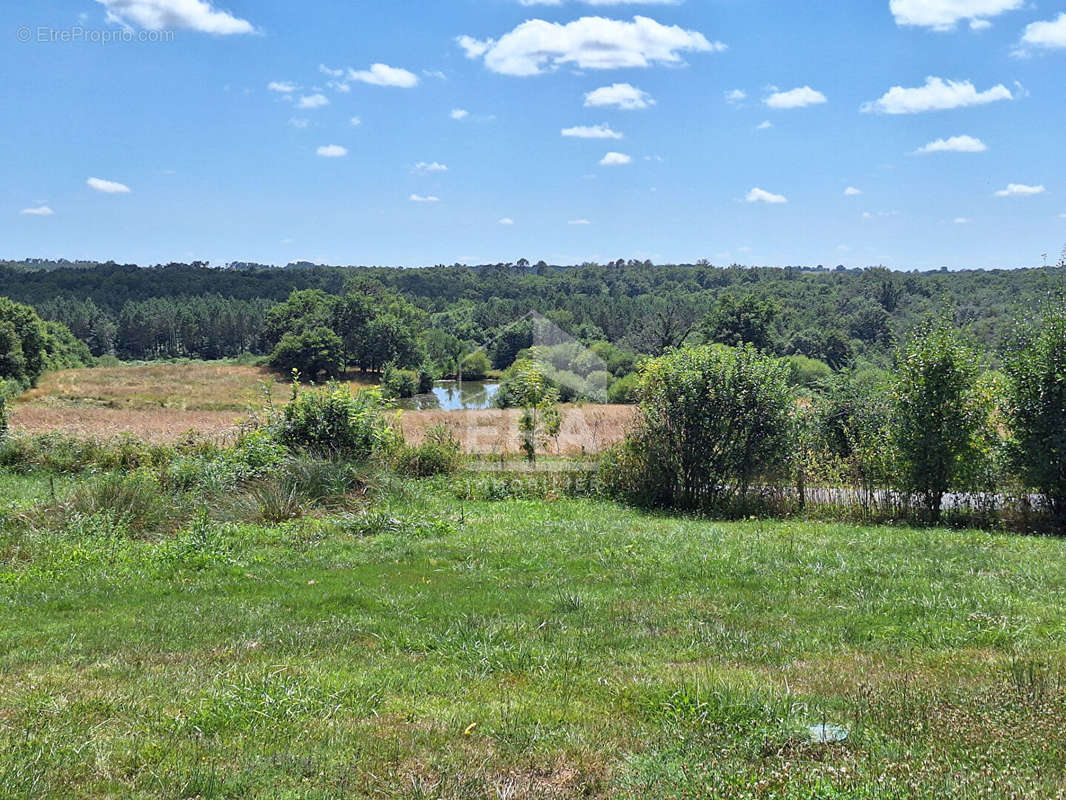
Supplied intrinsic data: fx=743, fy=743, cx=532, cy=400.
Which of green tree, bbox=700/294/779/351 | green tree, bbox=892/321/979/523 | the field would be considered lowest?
the field

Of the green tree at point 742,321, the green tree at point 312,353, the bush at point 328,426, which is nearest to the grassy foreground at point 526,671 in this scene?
the bush at point 328,426

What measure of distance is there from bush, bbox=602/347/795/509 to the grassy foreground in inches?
209

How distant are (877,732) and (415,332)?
88129 millimetres

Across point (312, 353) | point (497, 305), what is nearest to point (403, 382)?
point (312, 353)

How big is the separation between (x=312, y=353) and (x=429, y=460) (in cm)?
6725

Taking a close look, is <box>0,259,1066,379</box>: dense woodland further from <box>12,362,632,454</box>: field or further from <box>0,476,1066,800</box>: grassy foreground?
Answer: <box>0,476,1066,800</box>: grassy foreground

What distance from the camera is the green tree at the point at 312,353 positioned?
81250 mm

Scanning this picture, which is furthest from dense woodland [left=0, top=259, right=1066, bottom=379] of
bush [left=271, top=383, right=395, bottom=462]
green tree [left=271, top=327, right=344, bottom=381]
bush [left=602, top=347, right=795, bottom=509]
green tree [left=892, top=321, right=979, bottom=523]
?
green tree [left=892, top=321, right=979, bottom=523]

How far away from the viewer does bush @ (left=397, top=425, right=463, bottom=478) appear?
18078mm

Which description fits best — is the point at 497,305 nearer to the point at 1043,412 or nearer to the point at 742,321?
the point at 742,321

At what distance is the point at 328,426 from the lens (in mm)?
15656

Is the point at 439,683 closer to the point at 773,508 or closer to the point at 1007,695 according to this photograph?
the point at 1007,695

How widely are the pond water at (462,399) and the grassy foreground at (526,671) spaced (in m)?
22.8

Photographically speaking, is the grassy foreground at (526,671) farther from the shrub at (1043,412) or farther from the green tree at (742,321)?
the green tree at (742,321)
